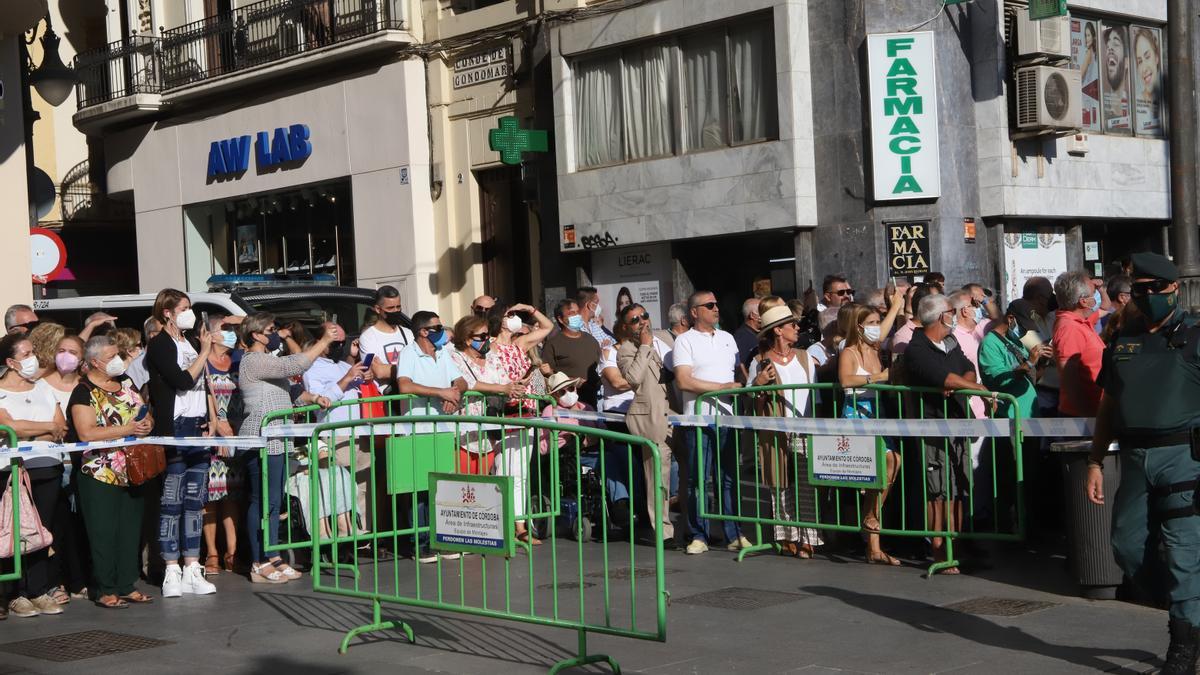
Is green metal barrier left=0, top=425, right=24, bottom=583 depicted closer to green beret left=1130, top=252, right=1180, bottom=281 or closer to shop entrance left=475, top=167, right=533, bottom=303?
green beret left=1130, top=252, right=1180, bottom=281

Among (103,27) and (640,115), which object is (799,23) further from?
(103,27)

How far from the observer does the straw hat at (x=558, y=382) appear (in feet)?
40.1

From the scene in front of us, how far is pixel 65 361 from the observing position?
9.81 meters

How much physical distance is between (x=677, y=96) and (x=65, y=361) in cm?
1206

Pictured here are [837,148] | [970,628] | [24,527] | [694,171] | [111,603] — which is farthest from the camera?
[694,171]

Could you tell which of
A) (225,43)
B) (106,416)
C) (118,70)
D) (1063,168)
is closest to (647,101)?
(1063,168)

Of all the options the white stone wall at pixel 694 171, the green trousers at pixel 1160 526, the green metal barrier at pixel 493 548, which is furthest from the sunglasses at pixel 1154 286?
the white stone wall at pixel 694 171

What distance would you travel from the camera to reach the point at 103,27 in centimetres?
3366

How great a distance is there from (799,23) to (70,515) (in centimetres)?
1172

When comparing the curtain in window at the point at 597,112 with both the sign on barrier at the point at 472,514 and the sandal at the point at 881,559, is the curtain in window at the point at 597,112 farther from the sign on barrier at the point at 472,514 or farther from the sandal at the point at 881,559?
the sign on barrier at the point at 472,514

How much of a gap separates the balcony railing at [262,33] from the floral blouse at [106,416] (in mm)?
14887

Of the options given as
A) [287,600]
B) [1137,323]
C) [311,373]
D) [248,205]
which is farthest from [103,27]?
[1137,323]

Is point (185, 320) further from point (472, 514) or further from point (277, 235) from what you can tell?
point (277, 235)

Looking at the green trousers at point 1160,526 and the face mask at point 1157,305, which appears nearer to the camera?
the green trousers at point 1160,526
